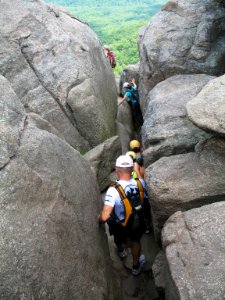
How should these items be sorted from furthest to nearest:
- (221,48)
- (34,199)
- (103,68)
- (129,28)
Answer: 1. (129,28)
2. (103,68)
3. (221,48)
4. (34,199)

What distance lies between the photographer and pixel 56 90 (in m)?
9.28

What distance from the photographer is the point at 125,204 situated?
5.96 m

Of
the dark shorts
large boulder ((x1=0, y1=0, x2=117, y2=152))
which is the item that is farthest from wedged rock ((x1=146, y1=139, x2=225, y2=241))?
large boulder ((x1=0, y1=0, x2=117, y2=152))

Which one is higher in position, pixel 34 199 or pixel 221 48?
pixel 34 199

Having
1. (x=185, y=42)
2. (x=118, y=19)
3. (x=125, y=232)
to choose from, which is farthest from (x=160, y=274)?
(x=118, y=19)

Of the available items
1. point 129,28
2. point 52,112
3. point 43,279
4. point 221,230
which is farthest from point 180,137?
point 129,28

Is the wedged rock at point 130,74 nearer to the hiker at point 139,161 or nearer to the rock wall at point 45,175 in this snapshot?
the hiker at point 139,161

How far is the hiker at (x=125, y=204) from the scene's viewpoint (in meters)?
5.91

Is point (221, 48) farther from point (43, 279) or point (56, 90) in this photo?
point (43, 279)

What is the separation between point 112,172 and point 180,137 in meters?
3.00

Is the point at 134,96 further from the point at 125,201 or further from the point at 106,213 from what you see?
the point at 106,213

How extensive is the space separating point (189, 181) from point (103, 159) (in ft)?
12.3

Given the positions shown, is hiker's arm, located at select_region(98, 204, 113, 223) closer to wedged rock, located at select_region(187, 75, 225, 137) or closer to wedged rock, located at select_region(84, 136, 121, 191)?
wedged rock, located at select_region(187, 75, 225, 137)

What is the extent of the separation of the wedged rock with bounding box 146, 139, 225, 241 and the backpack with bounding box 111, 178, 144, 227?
8.4 inches
